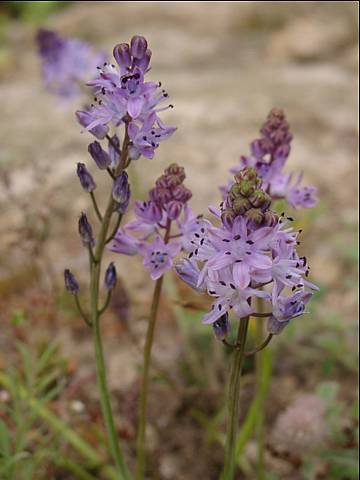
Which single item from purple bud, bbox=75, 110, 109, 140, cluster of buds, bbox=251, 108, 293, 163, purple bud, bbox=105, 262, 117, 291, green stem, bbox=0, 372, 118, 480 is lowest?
green stem, bbox=0, 372, 118, 480

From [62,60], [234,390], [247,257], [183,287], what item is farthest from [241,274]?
[62,60]

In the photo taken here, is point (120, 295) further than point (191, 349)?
No

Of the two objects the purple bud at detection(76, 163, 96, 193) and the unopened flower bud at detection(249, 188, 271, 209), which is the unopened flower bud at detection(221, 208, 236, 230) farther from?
the purple bud at detection(76, 163, 96, 193)

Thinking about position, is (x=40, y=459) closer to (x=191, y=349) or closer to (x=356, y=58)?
(x=191, y=349)

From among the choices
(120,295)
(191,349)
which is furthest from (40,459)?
(191,349)

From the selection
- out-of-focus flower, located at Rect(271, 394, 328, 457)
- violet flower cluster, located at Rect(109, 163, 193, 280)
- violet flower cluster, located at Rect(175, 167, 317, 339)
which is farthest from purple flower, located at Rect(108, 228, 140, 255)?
out-of-focus flower, located at Rect(271, 394, 328, 457)
